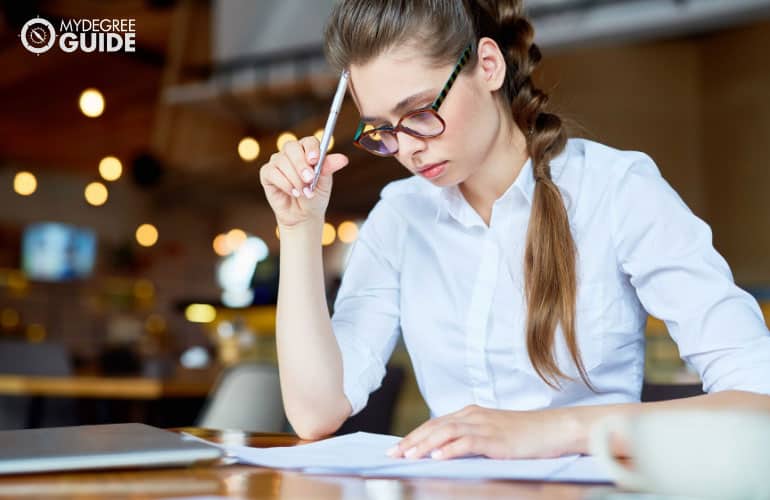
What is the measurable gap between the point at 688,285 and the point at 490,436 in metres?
0.41

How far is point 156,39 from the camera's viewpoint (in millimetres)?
7535

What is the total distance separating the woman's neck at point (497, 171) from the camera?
4.44ft

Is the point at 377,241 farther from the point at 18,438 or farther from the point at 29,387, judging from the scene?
the point at 29,387

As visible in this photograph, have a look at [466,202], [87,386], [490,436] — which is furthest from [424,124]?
[87,386]

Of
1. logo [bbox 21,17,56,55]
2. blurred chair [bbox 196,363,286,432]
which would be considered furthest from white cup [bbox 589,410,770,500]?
logo [bbox 21,17,56,55]

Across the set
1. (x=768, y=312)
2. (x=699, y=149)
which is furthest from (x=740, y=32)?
(x=768, y=312)

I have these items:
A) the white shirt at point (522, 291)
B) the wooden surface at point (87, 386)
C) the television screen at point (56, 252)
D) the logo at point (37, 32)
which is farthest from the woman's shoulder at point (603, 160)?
the television screen at point (56, 252)

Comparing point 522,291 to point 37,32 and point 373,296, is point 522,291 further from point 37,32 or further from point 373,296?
point 37,32

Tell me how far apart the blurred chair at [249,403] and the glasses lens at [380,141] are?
119 centimetres

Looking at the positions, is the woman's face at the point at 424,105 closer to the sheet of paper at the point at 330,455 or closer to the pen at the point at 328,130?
the pen at the point at 328,130

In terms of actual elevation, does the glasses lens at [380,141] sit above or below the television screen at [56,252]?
below

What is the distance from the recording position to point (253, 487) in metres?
0.68

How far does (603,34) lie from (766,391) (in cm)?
441

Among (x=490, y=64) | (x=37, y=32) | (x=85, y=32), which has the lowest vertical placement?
(x=490, y=64)
